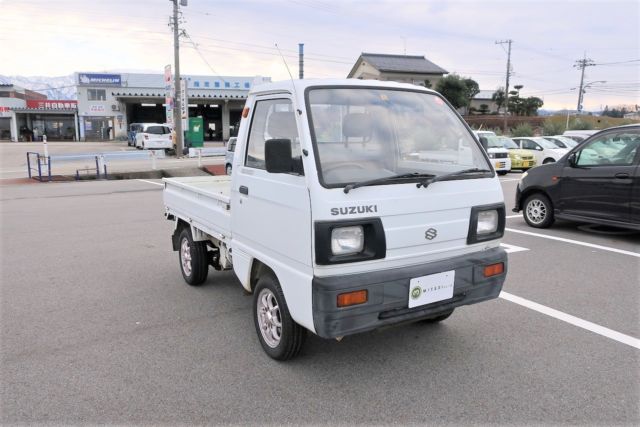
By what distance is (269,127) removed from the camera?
377cm

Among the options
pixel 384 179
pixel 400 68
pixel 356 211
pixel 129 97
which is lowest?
pixel 356 211

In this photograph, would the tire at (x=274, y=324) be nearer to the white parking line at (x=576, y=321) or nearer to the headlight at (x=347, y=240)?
the headlight at (x=347, y=240)

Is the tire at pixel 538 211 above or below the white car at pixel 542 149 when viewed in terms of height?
below

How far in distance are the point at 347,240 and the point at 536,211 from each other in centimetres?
672

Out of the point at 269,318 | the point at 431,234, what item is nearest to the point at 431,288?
the point at 431,234

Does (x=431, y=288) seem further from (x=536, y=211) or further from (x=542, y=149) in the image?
(x=542, y=149)

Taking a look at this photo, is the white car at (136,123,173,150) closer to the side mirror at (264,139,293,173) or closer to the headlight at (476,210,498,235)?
the side mirror at (264,139,293,173)

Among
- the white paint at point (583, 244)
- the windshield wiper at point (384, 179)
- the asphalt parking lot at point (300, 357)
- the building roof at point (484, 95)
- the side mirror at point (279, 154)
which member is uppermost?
the building roof at point (484, 95)

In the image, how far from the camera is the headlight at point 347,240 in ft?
9.72

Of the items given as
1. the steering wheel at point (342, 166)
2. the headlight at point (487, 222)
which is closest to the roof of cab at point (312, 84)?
the steering wheel at point (342, 166)

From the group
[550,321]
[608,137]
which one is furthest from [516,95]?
[550,321]

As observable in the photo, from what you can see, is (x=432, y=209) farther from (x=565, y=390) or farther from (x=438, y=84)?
(x=438, y=84)

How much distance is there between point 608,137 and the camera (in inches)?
294

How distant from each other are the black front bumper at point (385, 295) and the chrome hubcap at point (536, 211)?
221 inches
